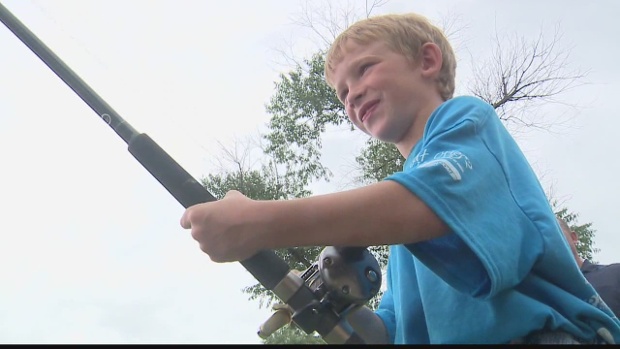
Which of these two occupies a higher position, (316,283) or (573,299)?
(316,283)

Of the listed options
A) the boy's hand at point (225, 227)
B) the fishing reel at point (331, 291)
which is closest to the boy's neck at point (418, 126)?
the fishing reel at point (331, 291)

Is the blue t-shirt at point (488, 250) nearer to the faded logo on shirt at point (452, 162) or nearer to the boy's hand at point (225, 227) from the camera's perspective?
the faded logo on shirt at point (452, 162)

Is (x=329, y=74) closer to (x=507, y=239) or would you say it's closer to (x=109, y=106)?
(x=109, y=106)

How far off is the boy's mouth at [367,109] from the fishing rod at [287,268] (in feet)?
1.24

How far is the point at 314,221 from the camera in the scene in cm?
96

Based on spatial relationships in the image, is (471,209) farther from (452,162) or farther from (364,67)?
(364,67)

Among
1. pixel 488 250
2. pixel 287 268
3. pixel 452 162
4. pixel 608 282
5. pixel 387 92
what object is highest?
pixel 387 92

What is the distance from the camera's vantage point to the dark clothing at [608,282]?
2.81 meters

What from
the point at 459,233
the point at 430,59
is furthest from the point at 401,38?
the point at 459,233

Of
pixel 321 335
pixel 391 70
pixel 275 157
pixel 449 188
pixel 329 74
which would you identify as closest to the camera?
pixel 449 188

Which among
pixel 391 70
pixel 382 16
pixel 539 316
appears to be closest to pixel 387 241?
pixel 539 316

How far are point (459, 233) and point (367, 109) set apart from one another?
1.77 ft

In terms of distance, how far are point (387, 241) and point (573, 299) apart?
0.37 metres

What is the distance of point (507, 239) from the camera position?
3.33 ft
